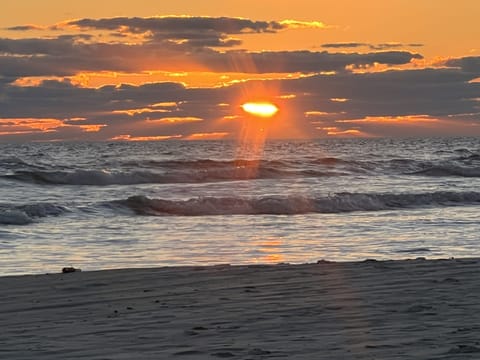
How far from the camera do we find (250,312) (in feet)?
24.2

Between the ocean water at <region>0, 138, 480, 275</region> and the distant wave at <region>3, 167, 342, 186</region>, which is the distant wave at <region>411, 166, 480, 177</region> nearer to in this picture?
the ocean water at <region>0, 138, 480, 275</region>

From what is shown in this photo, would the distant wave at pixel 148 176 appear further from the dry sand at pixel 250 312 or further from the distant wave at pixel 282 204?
the dry sand at pixel 250 312

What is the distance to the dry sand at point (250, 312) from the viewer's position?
5.95 meters

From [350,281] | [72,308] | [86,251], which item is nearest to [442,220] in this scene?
[86,251]

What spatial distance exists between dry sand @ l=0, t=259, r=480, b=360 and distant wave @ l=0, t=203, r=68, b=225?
30.6 ft

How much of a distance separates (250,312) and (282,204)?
16274mm

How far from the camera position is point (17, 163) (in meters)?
43.5

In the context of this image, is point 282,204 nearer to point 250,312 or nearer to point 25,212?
point 25,212

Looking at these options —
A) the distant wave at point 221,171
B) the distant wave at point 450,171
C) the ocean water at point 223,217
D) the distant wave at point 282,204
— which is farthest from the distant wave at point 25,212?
the distant wave at point 450,171

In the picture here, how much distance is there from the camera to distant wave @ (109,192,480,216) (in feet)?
75.3

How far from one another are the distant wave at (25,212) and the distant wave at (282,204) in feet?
6.90

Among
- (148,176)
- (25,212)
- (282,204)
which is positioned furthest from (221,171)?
(25,212)

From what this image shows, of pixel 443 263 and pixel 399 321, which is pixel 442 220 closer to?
pixel 443 263

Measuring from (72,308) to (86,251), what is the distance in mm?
5774
